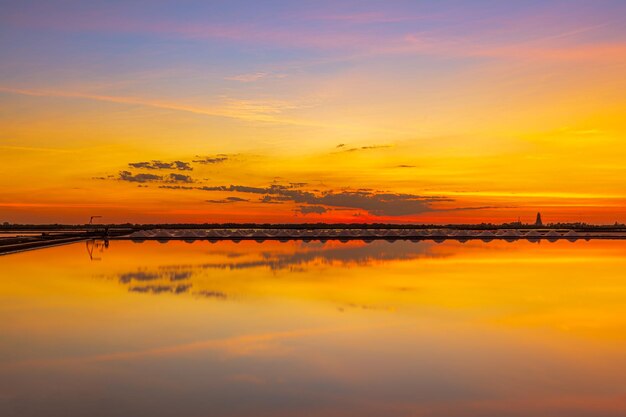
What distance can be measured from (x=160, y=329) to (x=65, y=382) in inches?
216

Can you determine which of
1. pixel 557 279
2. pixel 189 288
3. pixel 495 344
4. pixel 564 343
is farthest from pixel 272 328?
pixel 557 279

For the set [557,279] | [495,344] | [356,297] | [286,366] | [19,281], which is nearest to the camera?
[286,366]

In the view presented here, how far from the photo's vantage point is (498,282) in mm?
31000

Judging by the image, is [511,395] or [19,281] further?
[19,281]

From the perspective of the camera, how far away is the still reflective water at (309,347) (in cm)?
1113

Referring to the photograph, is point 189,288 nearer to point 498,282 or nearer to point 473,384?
point 498,282

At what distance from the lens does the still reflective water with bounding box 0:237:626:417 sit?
11.1 m

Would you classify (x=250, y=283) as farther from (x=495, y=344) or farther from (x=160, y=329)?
(x=495, y=344)

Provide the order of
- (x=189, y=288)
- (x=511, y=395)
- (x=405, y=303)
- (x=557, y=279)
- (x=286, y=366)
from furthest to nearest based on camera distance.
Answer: (x=557, y=279)
(x=189, y=288)
(x=405, y=303)
(x=286, y=366)
(x=511, y=395)

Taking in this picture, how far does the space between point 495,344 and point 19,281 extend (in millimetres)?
22639

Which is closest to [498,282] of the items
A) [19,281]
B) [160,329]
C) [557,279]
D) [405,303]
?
[557,279]

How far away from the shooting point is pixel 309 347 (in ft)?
51.1

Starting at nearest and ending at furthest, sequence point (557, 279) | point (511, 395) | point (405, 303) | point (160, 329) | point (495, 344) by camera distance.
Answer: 1. point (511, 395)
2. point (495, 344)
3. point (160, 329)
4. point (405, 303)
5. point (557, 279)

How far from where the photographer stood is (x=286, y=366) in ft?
44.8
